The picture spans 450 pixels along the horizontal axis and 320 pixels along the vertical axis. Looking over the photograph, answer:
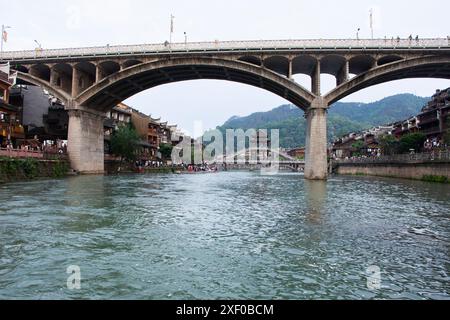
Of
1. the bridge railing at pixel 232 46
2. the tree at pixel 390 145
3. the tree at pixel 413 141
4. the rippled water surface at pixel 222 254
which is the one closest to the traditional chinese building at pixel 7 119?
the bridge railing at pixel 232 46

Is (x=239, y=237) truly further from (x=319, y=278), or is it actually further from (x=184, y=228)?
(x=319, y=278)

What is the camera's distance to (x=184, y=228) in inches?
460

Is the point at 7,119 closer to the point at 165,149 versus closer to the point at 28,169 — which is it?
the point at 28,169

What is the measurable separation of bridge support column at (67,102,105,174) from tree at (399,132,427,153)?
5495 centimetres

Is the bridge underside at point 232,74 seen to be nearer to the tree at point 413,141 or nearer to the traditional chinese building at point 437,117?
the traditional chinese building at point 437,117

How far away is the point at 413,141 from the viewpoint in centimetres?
6788

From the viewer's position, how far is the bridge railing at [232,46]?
4741 centimetres

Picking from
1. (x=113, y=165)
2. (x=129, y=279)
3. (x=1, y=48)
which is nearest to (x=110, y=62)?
(x=1, y=48)

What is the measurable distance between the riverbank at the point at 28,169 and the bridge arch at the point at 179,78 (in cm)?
1195

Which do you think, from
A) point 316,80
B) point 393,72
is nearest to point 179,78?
point 316,80

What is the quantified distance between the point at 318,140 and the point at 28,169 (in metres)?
34.4

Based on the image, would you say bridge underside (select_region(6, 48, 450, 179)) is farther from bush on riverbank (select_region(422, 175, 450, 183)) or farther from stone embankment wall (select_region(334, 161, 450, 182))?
bush on riverbank (select_region(422, 175, 450, 183))

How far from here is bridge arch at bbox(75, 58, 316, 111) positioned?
4994cm

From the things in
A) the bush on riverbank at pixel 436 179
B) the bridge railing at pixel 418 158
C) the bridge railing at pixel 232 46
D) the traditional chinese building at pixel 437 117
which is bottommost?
the bush on riverbank at pixel 436 179
